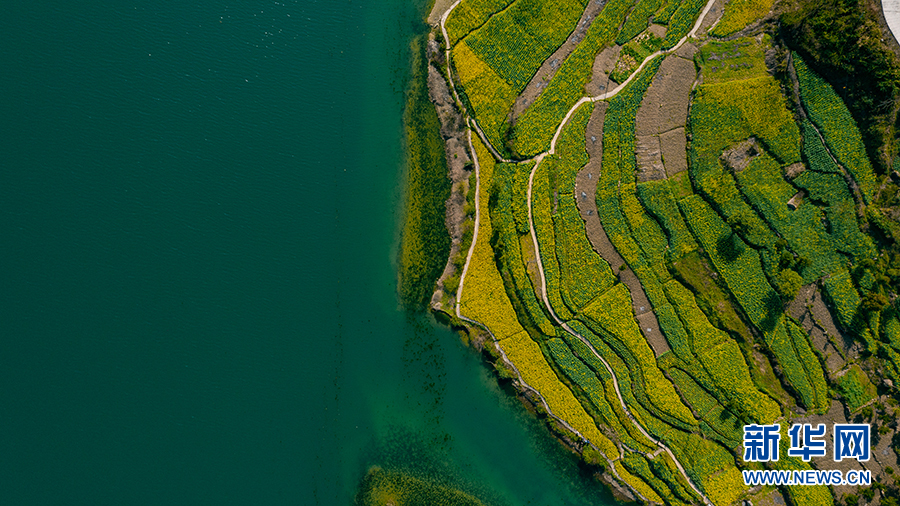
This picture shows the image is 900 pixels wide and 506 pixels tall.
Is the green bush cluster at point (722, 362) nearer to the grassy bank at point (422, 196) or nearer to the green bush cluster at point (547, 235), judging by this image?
the green bush cluster at point (547, 235)

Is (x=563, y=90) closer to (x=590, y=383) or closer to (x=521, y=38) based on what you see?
(x=521, y=38)

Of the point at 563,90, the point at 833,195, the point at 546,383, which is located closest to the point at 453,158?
the point at 563,90

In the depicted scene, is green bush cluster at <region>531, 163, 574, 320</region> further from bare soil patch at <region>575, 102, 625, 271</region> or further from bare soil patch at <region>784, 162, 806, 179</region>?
bare soil patch at <region>784, 162, 806, 179</region>

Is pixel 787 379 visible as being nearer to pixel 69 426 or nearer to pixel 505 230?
pixel 505 230

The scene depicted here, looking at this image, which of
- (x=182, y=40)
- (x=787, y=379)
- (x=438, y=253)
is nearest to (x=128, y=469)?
(x=438, y=253)

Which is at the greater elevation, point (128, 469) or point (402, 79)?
point (402, 79)

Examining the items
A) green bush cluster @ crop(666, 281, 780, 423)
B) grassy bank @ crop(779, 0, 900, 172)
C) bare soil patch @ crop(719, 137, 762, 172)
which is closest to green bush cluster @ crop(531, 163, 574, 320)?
green bush cluster @ crop(666, 281, 780, 423)
